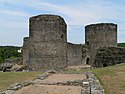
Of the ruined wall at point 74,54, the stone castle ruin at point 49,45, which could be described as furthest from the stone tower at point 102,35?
the stone castle ruin at point 49,45

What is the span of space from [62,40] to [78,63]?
1069cm

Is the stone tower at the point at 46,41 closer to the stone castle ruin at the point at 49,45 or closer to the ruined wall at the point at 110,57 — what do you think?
the stone castle ruin at the point at 49,45

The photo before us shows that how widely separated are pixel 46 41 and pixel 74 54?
32.8 ft

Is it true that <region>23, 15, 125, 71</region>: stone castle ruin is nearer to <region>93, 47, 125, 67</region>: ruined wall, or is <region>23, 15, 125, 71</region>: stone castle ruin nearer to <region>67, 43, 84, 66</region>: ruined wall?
<region>93, 47, 125, 67</region>: ruined wall

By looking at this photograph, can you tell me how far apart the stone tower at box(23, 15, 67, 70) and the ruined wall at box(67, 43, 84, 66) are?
22.8 ft

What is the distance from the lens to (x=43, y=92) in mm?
13500

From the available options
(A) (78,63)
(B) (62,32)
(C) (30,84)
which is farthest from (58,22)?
(C) (30,84)

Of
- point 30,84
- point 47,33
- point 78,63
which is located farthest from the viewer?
point 78,63

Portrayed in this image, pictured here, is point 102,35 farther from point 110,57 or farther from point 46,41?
point 46,41

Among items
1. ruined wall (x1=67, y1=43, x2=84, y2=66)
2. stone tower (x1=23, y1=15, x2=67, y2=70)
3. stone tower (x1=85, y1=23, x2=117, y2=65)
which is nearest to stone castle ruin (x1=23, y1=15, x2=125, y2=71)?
A: stone tower (x1=23, y1=15, x2=67, y2=70)

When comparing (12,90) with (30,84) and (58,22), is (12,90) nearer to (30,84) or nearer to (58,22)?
(30,84)

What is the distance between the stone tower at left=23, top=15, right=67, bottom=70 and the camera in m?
31.8

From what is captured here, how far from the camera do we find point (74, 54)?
41281 millimetres

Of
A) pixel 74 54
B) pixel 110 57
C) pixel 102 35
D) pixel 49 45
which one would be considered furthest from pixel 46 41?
pixel 102 35
